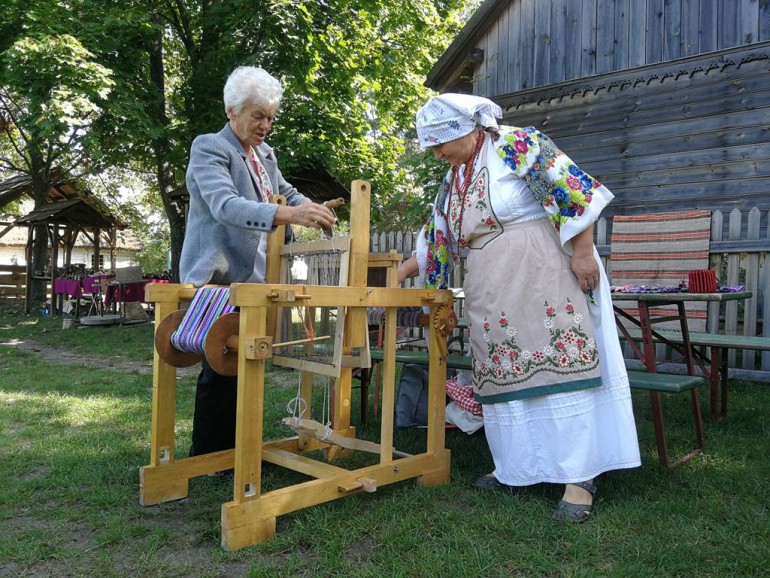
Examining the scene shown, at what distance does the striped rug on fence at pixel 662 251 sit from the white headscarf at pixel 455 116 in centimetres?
340

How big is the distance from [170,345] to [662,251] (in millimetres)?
4791

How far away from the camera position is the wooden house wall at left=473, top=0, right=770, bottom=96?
662cm

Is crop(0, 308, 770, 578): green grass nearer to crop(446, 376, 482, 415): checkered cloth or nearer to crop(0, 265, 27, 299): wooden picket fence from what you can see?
crop(446, 376, 482, 415): checkered cloth

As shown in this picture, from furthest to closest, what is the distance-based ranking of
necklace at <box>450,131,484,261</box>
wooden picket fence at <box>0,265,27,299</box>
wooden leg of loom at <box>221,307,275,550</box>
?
wooden picket fence at <box>0,265,27,299</box>, necklace at <box>450,131,484,261</box>, wooden leg of loom at <box>221,307,275,550</box>

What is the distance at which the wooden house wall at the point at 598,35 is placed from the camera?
21.7 feet

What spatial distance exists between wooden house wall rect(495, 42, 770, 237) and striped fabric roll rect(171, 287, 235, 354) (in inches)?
236

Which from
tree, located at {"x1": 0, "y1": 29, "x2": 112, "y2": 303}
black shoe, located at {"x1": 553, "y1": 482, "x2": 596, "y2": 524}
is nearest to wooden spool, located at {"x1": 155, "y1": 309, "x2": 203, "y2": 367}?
black shoe, located at {"x1": 553, "y1": 482, "x2": 596, "y2": 524}

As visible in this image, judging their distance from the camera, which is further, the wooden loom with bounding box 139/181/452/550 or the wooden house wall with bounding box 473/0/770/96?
the wooden house wall with bounding box 473/0/770/96

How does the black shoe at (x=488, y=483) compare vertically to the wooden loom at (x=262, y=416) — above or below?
below

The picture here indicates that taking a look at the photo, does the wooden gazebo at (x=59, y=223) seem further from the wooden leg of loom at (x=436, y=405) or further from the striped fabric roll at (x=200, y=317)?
the wooden leg of loom at (x=436, y=405)

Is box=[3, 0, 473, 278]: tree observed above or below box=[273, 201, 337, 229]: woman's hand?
above

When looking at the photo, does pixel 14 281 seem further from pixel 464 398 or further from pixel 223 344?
pixel 223 344

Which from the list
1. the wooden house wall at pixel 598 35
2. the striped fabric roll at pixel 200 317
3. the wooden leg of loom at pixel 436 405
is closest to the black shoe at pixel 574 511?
the wooden leg of loom at pixel 436 405

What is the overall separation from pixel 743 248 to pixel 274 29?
6313 mm
